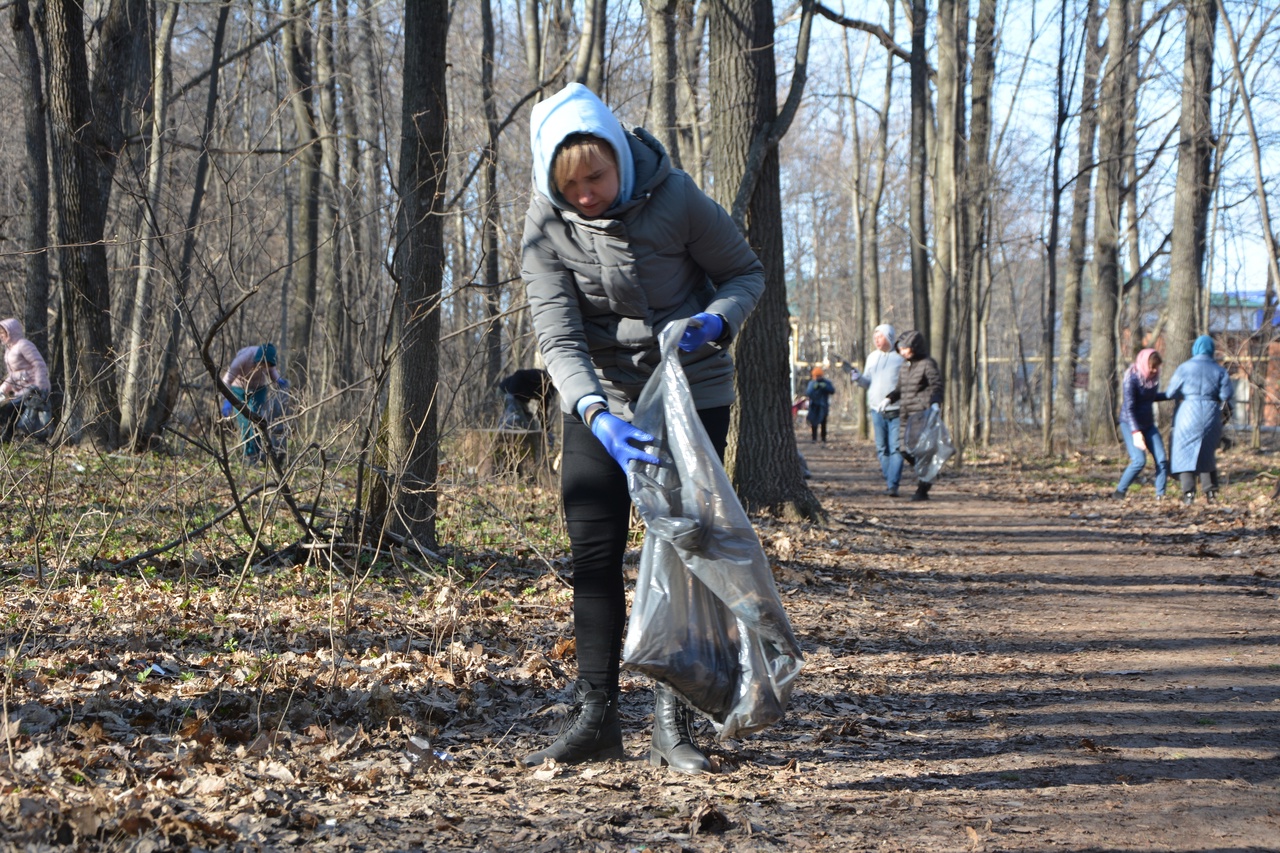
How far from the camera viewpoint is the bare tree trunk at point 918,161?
15727mm

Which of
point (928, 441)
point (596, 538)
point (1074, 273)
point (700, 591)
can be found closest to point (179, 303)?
point (596, 538)

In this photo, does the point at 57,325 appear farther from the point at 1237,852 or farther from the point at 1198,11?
the point at 1198,11

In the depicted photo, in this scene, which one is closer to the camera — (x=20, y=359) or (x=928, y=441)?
(x=20, y=359)

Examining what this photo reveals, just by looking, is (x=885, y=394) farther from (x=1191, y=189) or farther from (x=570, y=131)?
(x=570, y=131)

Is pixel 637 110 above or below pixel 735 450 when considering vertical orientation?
above

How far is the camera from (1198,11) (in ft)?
47.1

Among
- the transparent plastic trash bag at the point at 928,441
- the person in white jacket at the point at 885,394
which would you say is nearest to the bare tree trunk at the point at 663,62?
the person in white jacket at the point at 885,394

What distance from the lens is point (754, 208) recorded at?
779cm

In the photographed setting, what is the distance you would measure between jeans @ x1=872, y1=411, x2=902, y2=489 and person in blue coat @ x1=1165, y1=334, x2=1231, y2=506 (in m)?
2.72

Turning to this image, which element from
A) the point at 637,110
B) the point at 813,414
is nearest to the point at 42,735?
the point at 637,110

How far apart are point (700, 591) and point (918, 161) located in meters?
16.0

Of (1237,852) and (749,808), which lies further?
(749,808)

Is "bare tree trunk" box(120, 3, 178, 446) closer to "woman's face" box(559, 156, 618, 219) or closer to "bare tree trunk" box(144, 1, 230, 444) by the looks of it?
"bare tree trunk" box(144, 1, 230, 444)

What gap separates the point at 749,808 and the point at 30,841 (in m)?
1.69
